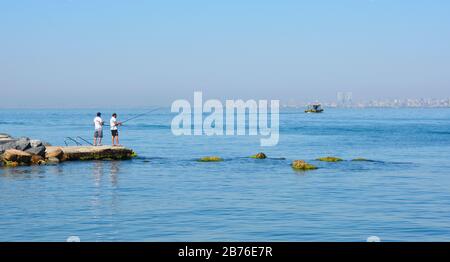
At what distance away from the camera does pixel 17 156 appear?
3631cm

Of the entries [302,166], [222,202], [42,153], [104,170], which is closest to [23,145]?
[42,153]

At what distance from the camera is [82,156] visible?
39406mm

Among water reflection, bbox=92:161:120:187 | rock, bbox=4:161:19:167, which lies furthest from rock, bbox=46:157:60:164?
water reflection, bbox=92:161:120:187

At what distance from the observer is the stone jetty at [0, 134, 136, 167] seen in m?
36.4

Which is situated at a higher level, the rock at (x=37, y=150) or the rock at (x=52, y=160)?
the rock at (x=37, y=150)

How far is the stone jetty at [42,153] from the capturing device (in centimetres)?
3638

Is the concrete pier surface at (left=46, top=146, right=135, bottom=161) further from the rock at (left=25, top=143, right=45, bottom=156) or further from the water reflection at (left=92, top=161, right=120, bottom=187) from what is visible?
the water reflection at (left=92, top=161, right=120, bottom=187)

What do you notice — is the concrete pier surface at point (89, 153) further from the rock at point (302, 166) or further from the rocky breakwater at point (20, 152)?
the rock at point (302, 166)

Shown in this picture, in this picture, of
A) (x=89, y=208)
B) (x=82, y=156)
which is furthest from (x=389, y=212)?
(x=82, y=156)

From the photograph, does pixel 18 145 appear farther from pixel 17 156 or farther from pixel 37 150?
pixel 17 156

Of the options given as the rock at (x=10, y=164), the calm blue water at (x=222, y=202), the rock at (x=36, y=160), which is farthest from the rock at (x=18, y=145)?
the calm blue water at (x=222, y=202)

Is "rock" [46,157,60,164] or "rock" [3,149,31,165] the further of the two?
"rock" [46,157,60,164]
